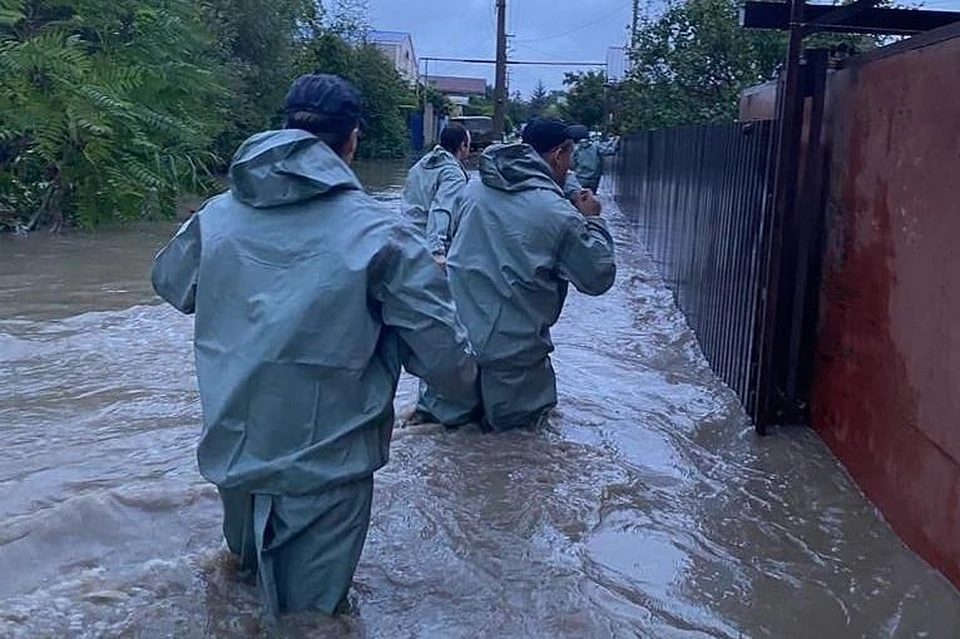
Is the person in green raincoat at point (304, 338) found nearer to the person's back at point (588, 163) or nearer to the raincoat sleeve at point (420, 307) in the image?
the raincoat sleeve at point (420, 307)

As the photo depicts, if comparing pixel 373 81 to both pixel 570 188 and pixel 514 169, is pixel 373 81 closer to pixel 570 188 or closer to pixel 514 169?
pixel 570 188

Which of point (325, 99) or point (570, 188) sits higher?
point (325, 99)

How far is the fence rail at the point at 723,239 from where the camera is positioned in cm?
641

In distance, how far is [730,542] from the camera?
4.73 meters

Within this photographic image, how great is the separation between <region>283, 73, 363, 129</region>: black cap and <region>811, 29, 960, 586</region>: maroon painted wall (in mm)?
2173

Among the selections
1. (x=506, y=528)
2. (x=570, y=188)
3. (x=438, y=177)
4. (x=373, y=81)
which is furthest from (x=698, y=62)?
(x=373, y=81)

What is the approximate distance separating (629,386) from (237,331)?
4.58 meters

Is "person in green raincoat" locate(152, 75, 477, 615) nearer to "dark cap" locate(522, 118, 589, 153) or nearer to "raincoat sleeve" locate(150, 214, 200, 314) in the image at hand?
"raincoat sleeve" locate(150, 214, 200, 314)

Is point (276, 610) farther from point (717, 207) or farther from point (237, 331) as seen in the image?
point (717, 207)

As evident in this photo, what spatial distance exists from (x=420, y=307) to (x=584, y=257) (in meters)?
2.20

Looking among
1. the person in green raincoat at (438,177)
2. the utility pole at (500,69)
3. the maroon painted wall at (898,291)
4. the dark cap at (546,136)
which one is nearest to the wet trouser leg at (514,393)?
the dark cap at (546,136)

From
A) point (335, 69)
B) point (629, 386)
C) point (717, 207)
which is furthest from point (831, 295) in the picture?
point (335, 69)

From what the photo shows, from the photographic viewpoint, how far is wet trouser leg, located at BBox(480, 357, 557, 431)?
560cm

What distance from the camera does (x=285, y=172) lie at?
10.7 feet
